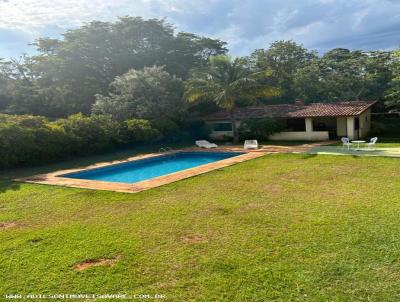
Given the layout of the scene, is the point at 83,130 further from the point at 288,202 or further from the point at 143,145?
the point at 288,202

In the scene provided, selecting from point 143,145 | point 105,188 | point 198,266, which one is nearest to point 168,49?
point 143,145

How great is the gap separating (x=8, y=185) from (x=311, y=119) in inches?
778

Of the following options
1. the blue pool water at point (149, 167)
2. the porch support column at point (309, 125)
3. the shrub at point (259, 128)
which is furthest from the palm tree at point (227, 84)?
the blue pool water at point (149, 167)

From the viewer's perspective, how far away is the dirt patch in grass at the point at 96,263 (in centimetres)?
537

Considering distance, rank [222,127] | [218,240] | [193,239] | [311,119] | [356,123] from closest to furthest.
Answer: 1. [218,240]
2. [193,239]
3. [356,123]
4. [311,119]
5. [222,127]

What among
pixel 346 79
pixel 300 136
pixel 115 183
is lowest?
pixel 115 183

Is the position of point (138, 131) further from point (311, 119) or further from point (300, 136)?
point (311, 119)

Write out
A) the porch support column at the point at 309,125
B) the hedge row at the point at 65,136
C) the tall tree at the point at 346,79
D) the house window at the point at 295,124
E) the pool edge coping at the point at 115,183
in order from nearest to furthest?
the pool edge coping at the point at 115,183, the hedge row at the point at 65,136, the porch support column at the point at 309,125, the house window at the point at 295,124, the tall tree at the point at 346,79

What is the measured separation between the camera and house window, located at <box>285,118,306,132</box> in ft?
88.6

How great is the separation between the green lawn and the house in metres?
13.0

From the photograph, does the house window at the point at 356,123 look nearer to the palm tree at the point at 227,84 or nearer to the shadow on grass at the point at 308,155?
the palm tree at the point at 227,84

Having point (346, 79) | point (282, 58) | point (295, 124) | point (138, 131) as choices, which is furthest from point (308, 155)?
point (282, 58)

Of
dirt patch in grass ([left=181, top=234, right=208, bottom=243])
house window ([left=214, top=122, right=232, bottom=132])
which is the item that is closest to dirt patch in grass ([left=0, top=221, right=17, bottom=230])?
dirt patch in grass ([left=181, top=234, right=208, bottom=243])

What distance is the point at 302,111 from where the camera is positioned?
2498 cm
